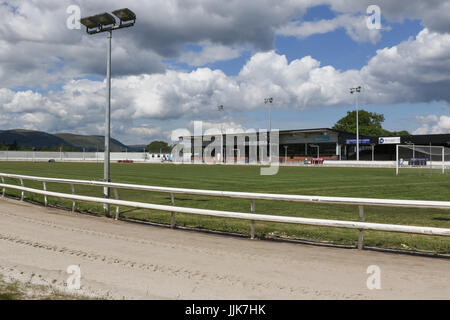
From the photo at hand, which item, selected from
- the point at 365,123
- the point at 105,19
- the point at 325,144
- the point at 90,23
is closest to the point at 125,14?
the point at 105,19

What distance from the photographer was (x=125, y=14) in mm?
11125

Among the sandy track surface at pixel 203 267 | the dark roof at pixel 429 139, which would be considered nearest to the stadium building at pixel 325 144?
the dark roof at pixel 429 139

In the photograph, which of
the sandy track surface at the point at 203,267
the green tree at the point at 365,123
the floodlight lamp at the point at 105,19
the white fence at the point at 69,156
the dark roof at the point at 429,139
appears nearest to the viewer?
the sandy track surface at the point at 203,267

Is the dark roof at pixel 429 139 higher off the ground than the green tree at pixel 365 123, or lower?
lower

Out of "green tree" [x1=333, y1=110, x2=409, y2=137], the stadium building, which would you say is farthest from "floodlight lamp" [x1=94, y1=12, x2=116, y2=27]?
"green tree" [x1=333, y1=110, x2=409, y2=137]

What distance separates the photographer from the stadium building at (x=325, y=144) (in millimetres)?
71688

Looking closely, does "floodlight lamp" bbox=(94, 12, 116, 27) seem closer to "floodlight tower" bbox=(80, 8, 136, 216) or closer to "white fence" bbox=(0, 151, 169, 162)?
"floodlight tower" bbox=(80, 8, 136, 216)

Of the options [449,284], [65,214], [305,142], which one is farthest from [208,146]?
[449,284]

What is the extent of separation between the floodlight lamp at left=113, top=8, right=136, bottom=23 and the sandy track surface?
20.0 feet

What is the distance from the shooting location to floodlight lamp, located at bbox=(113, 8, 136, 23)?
11008mm

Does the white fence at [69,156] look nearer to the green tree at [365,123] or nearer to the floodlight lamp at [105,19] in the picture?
the green tree at [365,123]

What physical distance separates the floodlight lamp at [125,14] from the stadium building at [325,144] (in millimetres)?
66114

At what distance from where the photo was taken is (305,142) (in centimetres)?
8825

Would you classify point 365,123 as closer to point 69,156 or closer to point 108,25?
point 69,156
